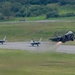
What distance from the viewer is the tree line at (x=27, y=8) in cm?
14150

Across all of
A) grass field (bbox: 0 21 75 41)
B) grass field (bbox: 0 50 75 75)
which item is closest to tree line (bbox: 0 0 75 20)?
grass field (bbox: 0 21 75 41)

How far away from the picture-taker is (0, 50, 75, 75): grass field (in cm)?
4826

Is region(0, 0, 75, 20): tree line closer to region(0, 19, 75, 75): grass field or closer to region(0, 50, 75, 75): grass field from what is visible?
region(0, 19, 75, 75): grass field

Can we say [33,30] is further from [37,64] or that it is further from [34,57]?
[37,64]

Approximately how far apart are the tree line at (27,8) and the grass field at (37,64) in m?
67.1

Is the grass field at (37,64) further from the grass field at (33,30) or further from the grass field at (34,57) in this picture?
the grass field at (33,30)

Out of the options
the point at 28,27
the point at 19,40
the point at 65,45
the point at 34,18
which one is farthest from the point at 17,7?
the point at 65,45

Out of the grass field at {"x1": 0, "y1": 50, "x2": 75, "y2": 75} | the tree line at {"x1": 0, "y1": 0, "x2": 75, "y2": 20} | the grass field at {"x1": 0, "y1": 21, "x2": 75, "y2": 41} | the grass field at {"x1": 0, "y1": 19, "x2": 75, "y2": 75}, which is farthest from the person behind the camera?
the tree line at {"x1": 0, "y1": 0, "x2": 75, "y2": 20}

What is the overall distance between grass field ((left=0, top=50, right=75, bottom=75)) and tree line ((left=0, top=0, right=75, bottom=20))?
67.1 metres

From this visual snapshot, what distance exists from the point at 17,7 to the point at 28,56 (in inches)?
3636

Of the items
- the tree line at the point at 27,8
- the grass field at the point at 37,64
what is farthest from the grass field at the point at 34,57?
the tree line at the point at 27,8

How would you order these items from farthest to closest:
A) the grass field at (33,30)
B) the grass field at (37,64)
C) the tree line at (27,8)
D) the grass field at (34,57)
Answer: the tree line at (27,8) → the grass field at (33,30) → the grass field at (34,57) → the grass field at (37,64)

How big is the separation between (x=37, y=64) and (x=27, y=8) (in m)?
94.7

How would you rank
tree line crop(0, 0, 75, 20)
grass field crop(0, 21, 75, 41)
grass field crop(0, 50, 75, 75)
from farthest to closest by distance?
1. tree line crop(0, 0, 75, 20)
2. grass field crop(0, 21, 75, 41)
3. grass field crop(0, 50, 75, 75)
